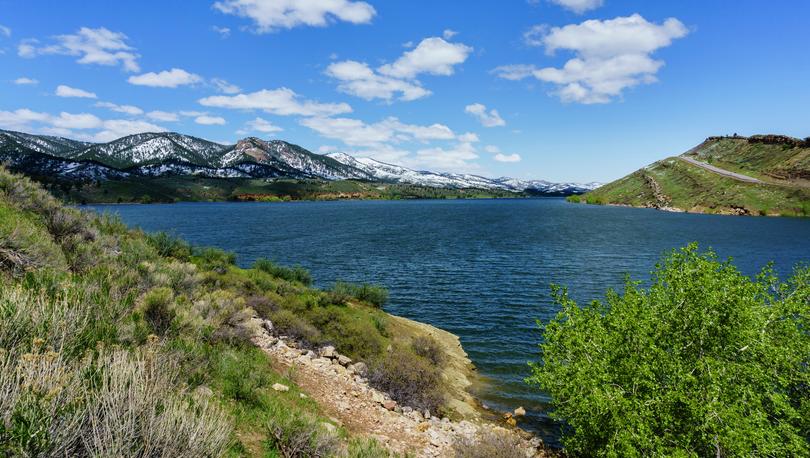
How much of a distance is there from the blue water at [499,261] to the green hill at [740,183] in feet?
94.1

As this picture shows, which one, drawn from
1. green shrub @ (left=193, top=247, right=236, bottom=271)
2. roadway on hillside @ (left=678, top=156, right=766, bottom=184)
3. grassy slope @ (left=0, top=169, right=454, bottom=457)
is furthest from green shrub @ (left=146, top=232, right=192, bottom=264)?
roadway on hillside @ (left=678, top=156, right=766, bottom=184)

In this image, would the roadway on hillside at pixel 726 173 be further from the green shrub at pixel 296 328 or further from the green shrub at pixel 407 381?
the green shrub at pixel 296 328

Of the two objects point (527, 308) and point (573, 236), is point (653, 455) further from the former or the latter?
point (573, 236)

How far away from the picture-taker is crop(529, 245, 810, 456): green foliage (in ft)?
33.6

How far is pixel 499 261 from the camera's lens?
55406 mm

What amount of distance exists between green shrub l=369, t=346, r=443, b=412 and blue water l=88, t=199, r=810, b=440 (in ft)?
14.1

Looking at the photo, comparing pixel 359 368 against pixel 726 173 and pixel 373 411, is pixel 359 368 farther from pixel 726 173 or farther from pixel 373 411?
pixel 726 173

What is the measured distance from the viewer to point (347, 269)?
1962 inches

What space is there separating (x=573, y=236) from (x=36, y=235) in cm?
8235

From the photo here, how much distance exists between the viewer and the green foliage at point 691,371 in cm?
1023

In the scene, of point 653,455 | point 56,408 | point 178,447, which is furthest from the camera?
point 653,455

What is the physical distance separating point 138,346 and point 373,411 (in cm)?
876

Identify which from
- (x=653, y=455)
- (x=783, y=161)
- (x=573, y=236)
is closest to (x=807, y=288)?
(x=653, y=455)

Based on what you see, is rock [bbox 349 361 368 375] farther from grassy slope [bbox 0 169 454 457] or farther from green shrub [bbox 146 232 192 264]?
green shrub [bbox 146 232 192 264]
